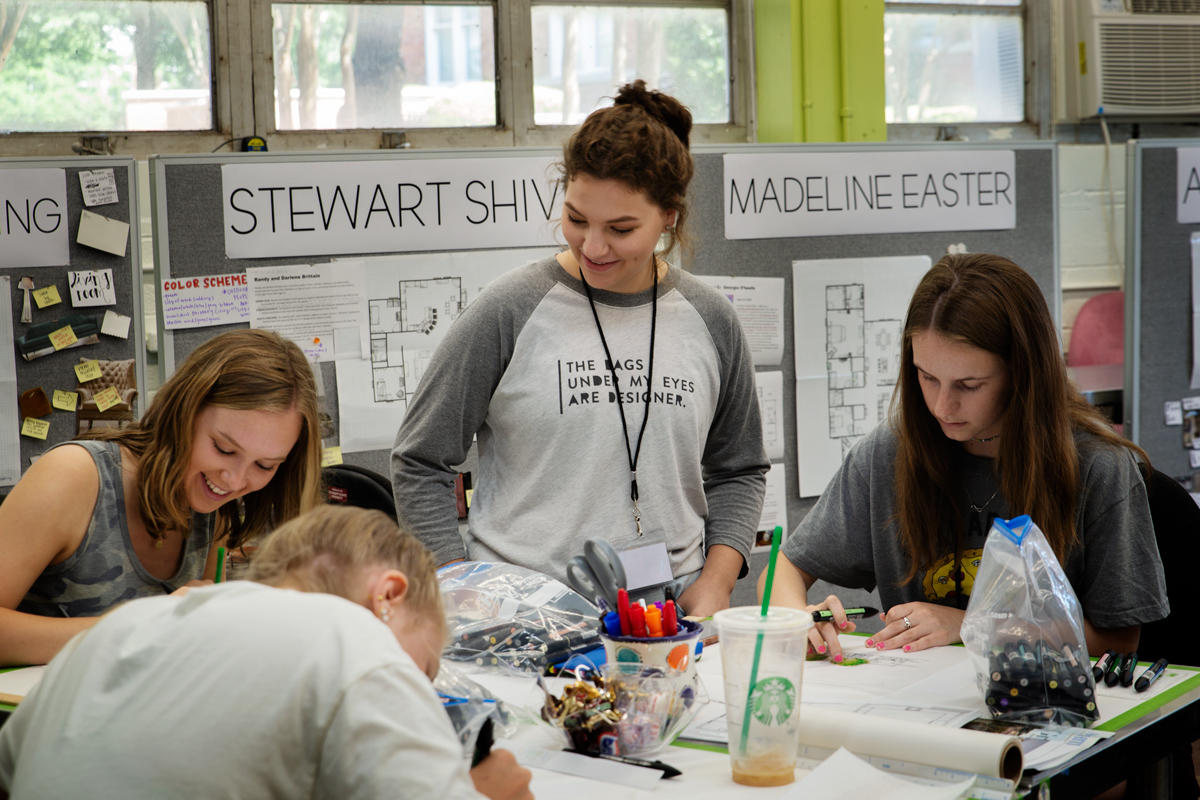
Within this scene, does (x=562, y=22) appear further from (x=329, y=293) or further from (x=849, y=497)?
(x=849, y=497)

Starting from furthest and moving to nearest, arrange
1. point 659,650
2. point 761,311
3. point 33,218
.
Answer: point 761,311 < point 33,218 < point 659,650

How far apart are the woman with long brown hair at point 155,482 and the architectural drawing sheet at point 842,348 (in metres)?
1.61

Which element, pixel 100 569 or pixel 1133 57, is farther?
pixel 1133 57

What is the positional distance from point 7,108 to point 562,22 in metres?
1.67

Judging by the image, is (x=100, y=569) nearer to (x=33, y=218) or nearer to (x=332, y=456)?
(x=332, y=456)

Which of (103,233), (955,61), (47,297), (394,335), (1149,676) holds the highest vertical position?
(955,61)

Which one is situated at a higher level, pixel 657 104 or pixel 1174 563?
pixel 657 104

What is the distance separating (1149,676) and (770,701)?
21.0 inches

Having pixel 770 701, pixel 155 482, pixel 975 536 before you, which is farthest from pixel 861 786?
pixel 155 482

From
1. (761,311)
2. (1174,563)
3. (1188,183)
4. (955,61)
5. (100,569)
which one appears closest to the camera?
(100,569)

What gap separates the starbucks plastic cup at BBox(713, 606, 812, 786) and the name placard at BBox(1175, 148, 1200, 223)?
290 centimetres

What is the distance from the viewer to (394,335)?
2479 millimetres

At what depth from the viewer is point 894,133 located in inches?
147

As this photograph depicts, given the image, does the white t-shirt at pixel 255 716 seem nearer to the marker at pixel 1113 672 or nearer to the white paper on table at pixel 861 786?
the white paper on table at pixel 861 786
